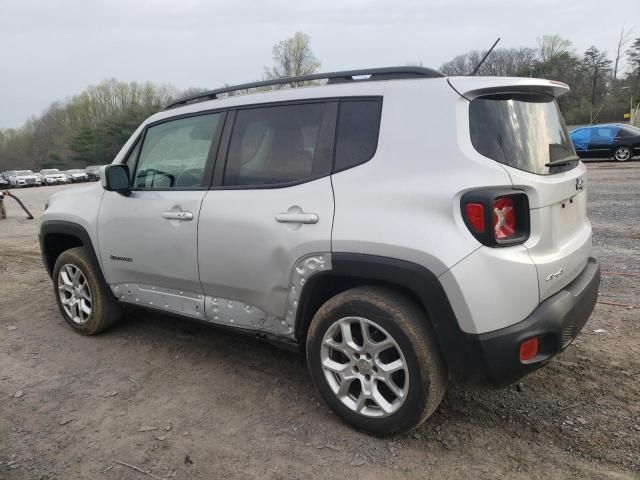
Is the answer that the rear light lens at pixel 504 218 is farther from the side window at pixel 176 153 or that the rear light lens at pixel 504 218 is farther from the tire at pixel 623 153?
the tire at pixel 623 153

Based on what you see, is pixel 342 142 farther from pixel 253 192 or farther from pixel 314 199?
pixel 253 192

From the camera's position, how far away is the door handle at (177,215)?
3.23 m

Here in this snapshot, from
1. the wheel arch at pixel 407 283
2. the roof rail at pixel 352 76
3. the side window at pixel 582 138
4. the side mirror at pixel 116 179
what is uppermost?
the roof rail at pixel 352 76

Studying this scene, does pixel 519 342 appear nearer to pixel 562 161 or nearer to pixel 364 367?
pixel 364 367

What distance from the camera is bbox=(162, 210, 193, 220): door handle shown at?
3.23m

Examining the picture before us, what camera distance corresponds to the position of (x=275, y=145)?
119 inches

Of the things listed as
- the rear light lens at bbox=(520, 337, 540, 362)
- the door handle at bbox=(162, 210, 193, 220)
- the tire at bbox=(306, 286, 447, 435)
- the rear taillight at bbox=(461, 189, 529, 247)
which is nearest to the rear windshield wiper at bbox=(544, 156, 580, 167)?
the rear taillight at bbox=(461, 189, 529, 247)

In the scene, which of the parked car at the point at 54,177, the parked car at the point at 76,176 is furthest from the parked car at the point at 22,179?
the parked car at the point at 76,176

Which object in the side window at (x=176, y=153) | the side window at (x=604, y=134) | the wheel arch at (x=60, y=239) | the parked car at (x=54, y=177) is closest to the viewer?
the side window at (x=176, y=153)

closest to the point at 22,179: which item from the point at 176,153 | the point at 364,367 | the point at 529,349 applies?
the point at 176,153

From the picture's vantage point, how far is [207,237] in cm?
312

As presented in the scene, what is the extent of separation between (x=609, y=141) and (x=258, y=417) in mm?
19865

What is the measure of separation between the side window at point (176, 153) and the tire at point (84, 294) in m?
0.89

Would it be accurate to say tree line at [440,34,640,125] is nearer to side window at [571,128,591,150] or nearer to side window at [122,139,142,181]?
side window at [571,128,591,150]
